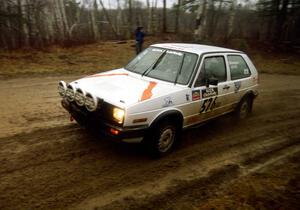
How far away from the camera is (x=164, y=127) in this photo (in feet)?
16.5

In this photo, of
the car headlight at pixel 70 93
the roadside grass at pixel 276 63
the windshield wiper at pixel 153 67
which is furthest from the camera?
the roadside grass at pixel 276 63

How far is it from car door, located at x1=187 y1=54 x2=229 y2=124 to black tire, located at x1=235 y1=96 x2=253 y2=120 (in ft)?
2.63

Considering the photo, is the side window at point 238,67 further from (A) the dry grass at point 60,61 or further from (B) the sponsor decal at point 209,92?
(A) the dry grass at point 60,61

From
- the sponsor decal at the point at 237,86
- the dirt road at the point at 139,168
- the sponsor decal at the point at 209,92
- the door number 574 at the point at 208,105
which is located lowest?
the dirt road at the point at 139,168

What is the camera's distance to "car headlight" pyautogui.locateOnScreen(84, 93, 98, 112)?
180 inches

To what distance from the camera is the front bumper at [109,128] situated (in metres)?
4.50

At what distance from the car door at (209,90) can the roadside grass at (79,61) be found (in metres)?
8.02

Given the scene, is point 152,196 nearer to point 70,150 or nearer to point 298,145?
point 70,150

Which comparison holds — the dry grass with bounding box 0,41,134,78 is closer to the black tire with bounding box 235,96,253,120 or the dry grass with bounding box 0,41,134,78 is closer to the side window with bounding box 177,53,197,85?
the black tire with bounding box 235,96,253,120

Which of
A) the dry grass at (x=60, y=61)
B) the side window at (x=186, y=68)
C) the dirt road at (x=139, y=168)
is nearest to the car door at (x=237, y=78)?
the dirt road at (x=139, y=168)

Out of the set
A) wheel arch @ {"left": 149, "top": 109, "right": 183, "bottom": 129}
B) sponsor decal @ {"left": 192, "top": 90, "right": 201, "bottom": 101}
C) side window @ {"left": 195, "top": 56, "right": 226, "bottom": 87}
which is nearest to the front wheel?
side window @ {"left": 195, "top": 56, "right": 226, "bottom": 87}

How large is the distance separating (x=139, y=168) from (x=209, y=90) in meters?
2.13

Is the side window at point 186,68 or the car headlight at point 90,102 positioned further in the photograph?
the side window at point 186,68

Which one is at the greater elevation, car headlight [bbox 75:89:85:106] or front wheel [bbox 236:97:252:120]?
car headlight [bbox 75:89:85:106]
